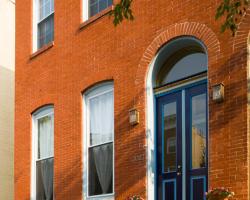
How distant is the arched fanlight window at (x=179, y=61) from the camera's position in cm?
1027

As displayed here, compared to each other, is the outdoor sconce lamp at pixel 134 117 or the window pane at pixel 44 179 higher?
the outdoor sconce lamp at pixel 134 117

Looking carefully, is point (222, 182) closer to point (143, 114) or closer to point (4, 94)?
point (143, 114)

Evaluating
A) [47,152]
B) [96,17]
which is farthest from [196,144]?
[47,152]

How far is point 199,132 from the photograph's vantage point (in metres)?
9.90

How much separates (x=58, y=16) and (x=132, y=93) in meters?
3.90

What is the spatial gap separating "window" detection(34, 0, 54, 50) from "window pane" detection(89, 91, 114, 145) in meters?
2.85

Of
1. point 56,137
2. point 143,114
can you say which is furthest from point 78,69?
point 143,114

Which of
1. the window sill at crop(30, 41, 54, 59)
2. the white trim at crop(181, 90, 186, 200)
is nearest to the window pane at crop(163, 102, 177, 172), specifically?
the white trim at crop(181, 90, 186, 200)

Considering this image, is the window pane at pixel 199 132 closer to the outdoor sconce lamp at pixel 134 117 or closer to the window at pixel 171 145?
the window at pixel 171 145

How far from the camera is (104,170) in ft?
39.1

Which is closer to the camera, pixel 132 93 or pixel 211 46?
pixel 211 46

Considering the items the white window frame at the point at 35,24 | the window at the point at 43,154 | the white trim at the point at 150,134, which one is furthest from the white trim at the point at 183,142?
the white window frame at the point at 35,24

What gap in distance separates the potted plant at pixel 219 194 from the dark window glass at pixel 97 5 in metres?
5.38

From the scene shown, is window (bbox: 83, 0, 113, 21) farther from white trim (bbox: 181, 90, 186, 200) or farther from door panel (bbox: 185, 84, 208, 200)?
door panel (bbox: 185, 84, 208, 200)
